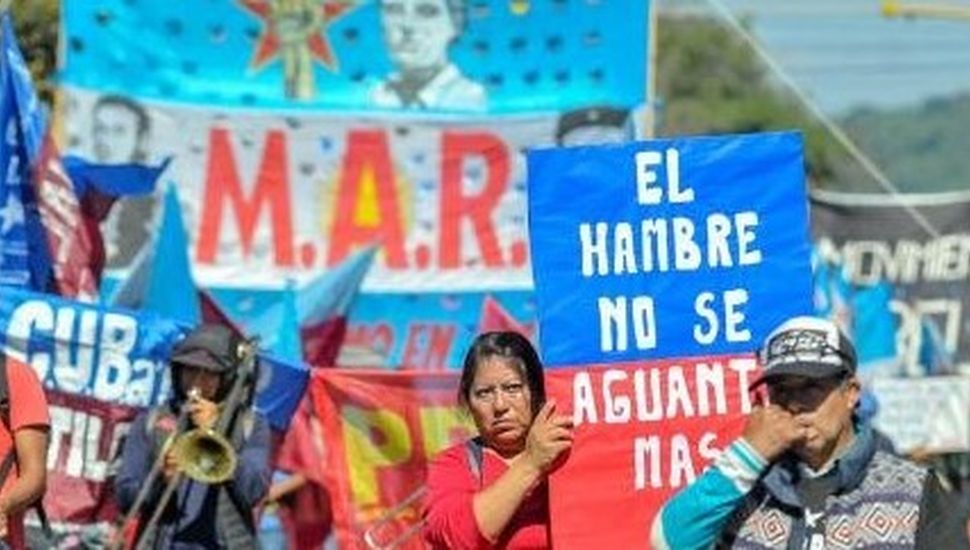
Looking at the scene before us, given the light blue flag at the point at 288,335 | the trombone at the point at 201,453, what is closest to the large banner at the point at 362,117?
the light blue flag at the point at 288,335

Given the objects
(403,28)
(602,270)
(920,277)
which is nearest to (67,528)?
(602,270)

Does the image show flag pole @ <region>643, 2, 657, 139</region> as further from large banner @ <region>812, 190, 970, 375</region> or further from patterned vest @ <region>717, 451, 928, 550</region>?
patterned vest @ <region>717, 451, 928, 550</region>

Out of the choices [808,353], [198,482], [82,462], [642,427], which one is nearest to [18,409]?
[198,482]

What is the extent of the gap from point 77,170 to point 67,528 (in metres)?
1.95

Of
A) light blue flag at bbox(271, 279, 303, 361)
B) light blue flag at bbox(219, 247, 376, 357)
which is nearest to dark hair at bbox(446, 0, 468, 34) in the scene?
light blue flag at bbox(219, 247, 376, 357)

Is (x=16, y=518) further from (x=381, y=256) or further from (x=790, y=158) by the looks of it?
(x=381, y=256)

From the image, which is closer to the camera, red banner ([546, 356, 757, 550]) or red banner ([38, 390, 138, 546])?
red banner ([546, 356, 757, 550])

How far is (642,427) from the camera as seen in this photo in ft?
27.9

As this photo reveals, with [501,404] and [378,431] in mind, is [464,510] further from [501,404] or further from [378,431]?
[378,431]

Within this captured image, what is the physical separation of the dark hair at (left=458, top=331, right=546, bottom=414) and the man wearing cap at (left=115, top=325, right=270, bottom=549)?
3.01m

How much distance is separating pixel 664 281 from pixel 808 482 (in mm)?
1631

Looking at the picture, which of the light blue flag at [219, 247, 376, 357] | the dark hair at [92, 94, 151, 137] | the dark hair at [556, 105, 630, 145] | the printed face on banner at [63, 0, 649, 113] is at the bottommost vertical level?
the light blue flag at [219, 247, 376, 357]

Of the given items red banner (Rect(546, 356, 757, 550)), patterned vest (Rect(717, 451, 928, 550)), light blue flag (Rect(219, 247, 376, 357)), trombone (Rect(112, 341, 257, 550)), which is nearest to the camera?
patterned vest (Rect(717, 451, 928, 550))

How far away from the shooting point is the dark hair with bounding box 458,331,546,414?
8031mm
